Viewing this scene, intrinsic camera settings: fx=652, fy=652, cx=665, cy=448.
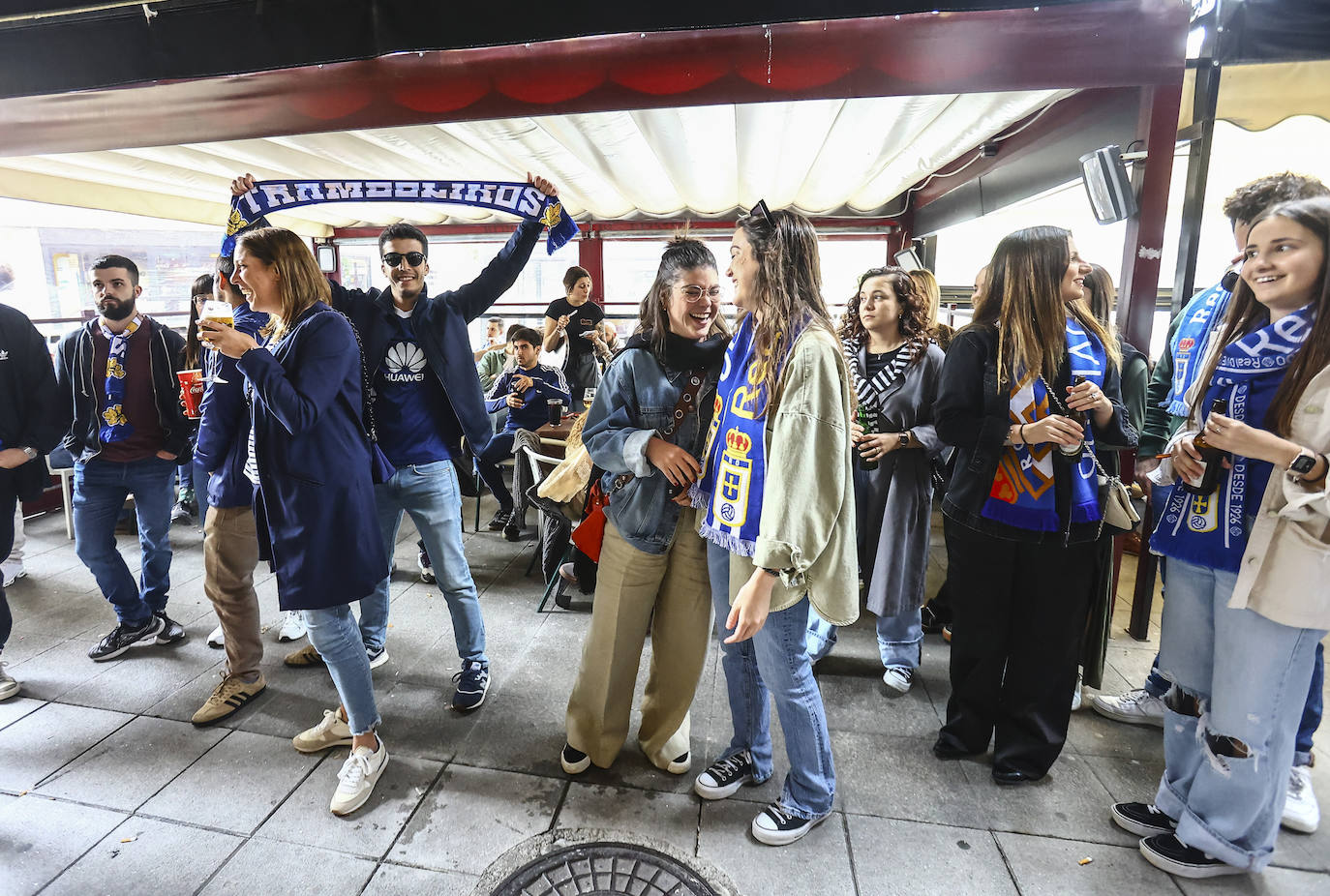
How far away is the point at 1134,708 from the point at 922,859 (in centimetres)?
137

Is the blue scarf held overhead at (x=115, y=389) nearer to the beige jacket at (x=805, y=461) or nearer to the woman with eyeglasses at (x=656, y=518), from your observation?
the woman with eyeglasses at (x=656, y=518)

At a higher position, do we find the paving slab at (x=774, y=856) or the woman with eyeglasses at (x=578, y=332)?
the woman with eyeglasses at (x=578, y=332)

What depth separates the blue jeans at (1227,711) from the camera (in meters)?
1.75

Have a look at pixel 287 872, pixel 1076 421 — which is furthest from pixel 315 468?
pixel 1076 421

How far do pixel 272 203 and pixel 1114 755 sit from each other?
13.2 feet

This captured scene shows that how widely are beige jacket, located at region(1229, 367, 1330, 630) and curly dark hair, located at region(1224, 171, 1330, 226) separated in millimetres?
792

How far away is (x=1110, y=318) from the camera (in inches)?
106

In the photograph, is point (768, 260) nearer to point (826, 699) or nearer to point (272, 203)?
point (826, 699)

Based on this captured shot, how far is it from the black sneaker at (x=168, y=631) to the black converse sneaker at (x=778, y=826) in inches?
121

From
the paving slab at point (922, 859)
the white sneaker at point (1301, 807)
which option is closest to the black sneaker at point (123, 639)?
the paving slab at point (922, 859)

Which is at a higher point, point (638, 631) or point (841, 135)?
point (841, 135)

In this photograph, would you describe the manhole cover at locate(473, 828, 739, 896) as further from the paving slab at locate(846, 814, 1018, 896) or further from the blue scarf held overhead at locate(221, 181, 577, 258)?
the blue scarf held overhead at locate(221, 181, 577, 258)

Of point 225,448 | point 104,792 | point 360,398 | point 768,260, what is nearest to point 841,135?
point 768,260

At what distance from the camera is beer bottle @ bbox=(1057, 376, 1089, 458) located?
2.07 metres
